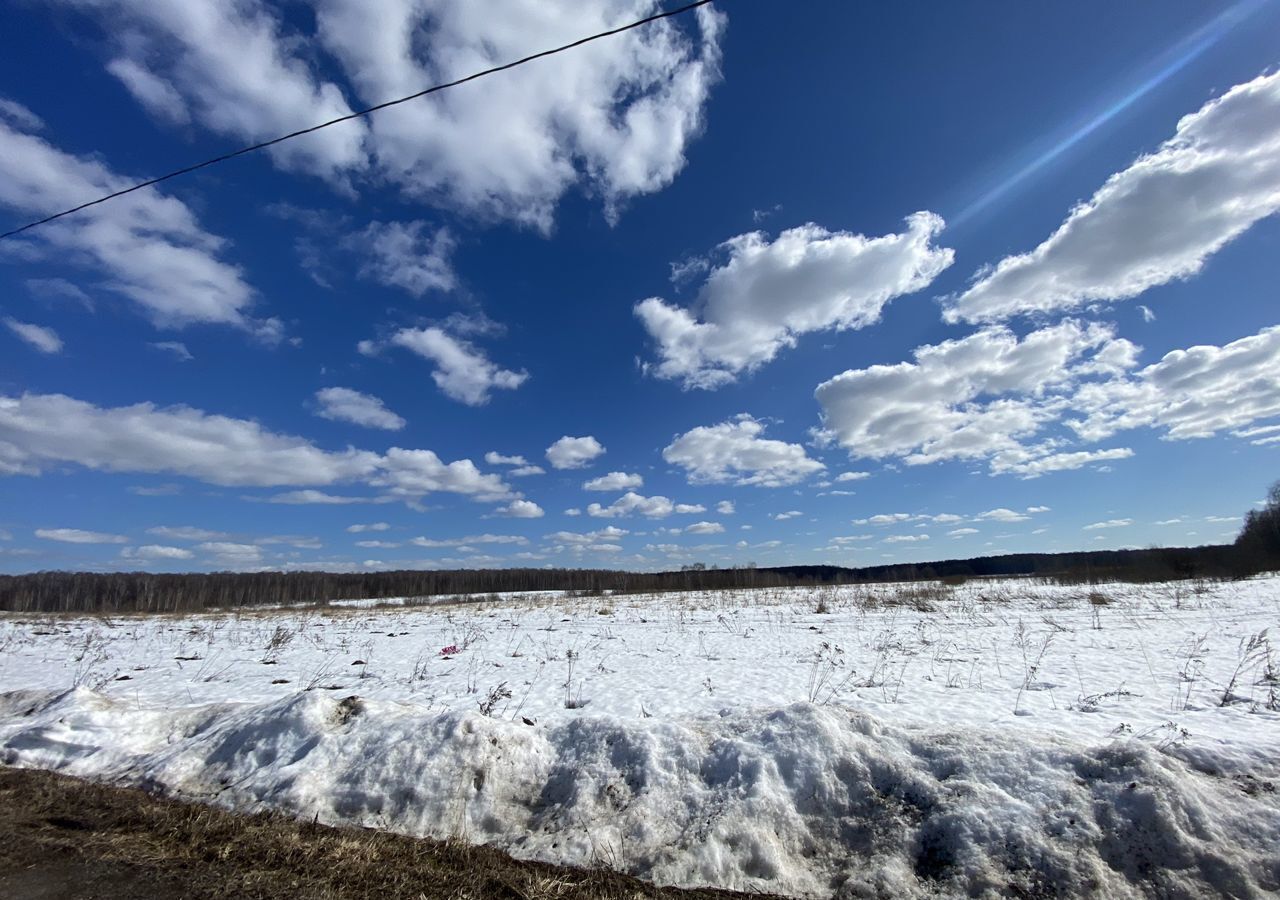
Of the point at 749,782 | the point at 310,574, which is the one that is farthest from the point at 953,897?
the point at 310,574

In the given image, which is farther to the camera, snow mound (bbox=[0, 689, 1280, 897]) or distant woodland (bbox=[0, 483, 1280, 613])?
distant woodland (bbox=[0, 483, 1280, 613])

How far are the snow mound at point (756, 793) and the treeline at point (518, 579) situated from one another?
45.2m

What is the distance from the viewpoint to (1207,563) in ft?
178

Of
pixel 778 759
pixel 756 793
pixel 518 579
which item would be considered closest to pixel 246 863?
pixel 756 793

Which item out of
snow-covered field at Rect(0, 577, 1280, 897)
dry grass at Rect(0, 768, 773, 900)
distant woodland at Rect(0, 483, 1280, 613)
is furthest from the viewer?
distant woodland at Rect(0, 483, 1280, 613)

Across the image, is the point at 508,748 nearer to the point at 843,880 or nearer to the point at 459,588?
the point at 843,880

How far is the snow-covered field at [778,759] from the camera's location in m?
3.98

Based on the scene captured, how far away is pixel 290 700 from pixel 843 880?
612cm

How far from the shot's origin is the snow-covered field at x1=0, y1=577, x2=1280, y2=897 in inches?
157

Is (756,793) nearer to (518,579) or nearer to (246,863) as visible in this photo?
(246,863)

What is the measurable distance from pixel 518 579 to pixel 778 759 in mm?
120382

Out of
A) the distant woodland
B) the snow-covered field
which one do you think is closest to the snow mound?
the snow-covered field

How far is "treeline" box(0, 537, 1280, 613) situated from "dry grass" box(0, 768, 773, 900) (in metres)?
47.9

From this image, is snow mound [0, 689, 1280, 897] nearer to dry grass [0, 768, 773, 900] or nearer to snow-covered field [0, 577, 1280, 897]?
snow-covered field [0, 577, 1280, 897]
